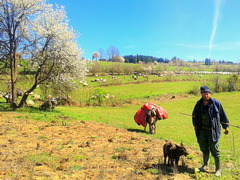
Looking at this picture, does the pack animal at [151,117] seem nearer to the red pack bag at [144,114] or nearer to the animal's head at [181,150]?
the red pack bag at [144,114]

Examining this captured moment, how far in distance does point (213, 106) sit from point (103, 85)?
52360mm

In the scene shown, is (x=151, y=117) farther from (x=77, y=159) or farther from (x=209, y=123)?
(x=77, y=159)

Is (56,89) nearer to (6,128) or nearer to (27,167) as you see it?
(6,128)

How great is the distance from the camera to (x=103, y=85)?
57875 mm

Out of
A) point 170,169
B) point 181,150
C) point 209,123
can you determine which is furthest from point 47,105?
point 209,123

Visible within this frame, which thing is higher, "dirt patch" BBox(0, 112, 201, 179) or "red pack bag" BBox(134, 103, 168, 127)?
"red pack bag" BBox(134, 103, 168, 127)

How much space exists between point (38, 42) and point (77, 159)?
43.5 ft

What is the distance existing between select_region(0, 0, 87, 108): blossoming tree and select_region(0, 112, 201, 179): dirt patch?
8555 millimetres

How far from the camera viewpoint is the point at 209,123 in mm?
6242

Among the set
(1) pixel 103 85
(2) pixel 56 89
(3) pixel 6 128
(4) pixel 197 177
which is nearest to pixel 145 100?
(1) pixel 103 85

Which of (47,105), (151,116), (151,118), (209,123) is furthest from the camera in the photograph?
(47,105)

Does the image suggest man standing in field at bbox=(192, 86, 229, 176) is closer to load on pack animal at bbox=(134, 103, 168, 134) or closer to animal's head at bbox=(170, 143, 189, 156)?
animal's head at bbox=(170, 143, 189, 156)

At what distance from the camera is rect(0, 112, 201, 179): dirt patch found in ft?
18.3

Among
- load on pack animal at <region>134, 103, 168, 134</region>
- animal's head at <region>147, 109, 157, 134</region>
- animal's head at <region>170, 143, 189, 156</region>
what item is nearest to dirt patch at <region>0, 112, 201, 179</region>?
animal's head at <region>170, 143, 189, 156</region>
